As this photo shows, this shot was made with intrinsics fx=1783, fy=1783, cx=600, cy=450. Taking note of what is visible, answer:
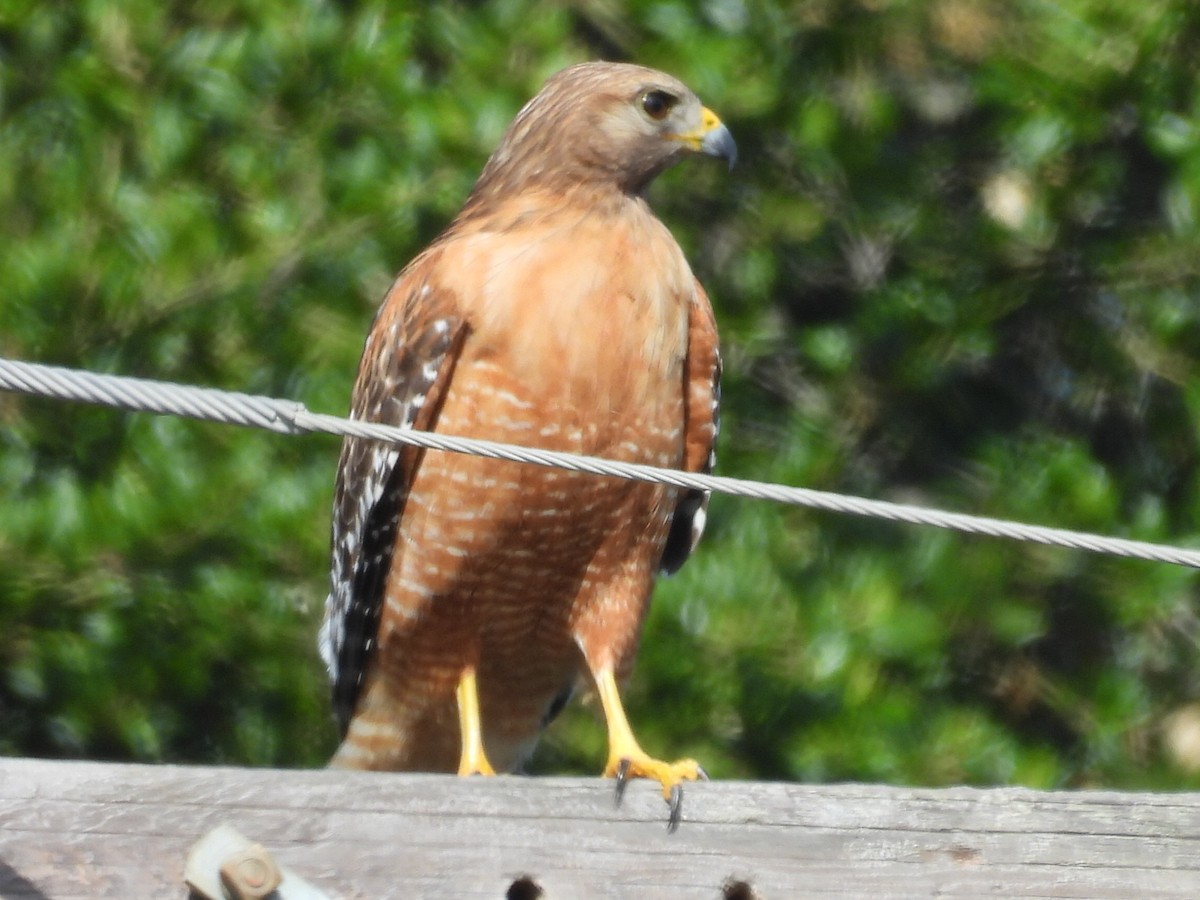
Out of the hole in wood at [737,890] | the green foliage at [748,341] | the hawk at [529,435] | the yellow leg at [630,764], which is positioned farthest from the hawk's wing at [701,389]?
the hole in wood at [737,890]

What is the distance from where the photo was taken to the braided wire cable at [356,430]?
171cm

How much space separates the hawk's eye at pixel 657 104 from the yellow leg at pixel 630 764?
1.08 metres

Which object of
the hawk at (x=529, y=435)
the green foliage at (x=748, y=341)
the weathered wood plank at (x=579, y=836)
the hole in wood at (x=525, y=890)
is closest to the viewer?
the weathered wood plank at (x=579, y=836)

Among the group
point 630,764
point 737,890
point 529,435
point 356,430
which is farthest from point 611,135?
point 737,890

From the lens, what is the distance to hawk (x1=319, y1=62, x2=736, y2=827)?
3.07 metres

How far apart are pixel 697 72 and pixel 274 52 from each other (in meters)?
1.05

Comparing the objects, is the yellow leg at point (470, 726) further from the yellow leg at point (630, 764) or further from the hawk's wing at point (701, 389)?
the hawk's wing at point (701, 389)

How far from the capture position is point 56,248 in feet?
13.8

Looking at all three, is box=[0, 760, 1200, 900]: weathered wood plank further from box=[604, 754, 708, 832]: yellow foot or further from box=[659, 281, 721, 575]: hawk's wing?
box=[659, 281, 721, 575]: hawk's wing

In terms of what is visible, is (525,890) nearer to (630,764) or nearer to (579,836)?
(579,836)

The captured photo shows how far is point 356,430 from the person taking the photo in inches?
74.5

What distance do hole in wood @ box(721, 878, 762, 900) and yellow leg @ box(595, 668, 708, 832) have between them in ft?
0.30

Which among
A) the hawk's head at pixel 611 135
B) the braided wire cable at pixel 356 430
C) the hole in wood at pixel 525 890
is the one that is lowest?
the hole in wood at pixel 525 890

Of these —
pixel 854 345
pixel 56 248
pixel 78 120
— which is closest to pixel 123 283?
pixel 56 248
